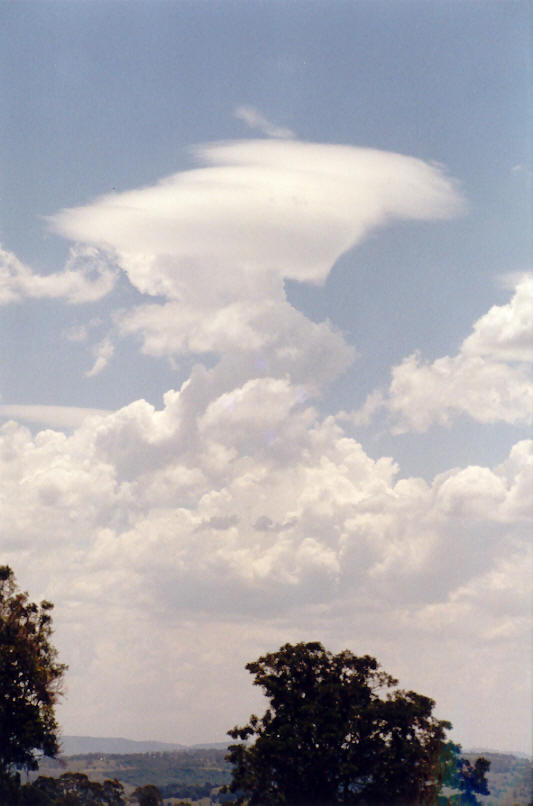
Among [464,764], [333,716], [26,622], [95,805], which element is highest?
[26,622]

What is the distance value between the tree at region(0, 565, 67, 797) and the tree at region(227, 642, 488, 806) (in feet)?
39.3

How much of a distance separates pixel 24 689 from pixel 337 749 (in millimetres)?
19607

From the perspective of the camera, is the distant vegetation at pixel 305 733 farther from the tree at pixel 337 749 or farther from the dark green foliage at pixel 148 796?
the dark green foliage at pixel 148 796

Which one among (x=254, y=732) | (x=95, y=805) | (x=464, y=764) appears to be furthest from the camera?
A: (x=95, y=805)

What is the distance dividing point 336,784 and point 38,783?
36564mm

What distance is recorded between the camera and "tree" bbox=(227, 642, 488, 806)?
175ft

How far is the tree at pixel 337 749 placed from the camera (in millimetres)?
53250

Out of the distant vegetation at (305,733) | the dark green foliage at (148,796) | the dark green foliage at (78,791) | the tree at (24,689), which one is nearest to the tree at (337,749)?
the distant vegetation at (305,733)

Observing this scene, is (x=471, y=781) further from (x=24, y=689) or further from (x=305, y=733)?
(x=24, y=689)

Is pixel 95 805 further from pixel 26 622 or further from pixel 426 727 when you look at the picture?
pixel 426 727

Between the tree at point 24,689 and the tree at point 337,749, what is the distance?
11993 mm

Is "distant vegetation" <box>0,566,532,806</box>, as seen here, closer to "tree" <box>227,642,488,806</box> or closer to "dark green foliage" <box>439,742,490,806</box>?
"tree" <box>227,642,488,806</box>

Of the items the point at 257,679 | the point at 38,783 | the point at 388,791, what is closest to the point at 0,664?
the point at 257,679

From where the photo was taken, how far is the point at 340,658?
58.3 metres
